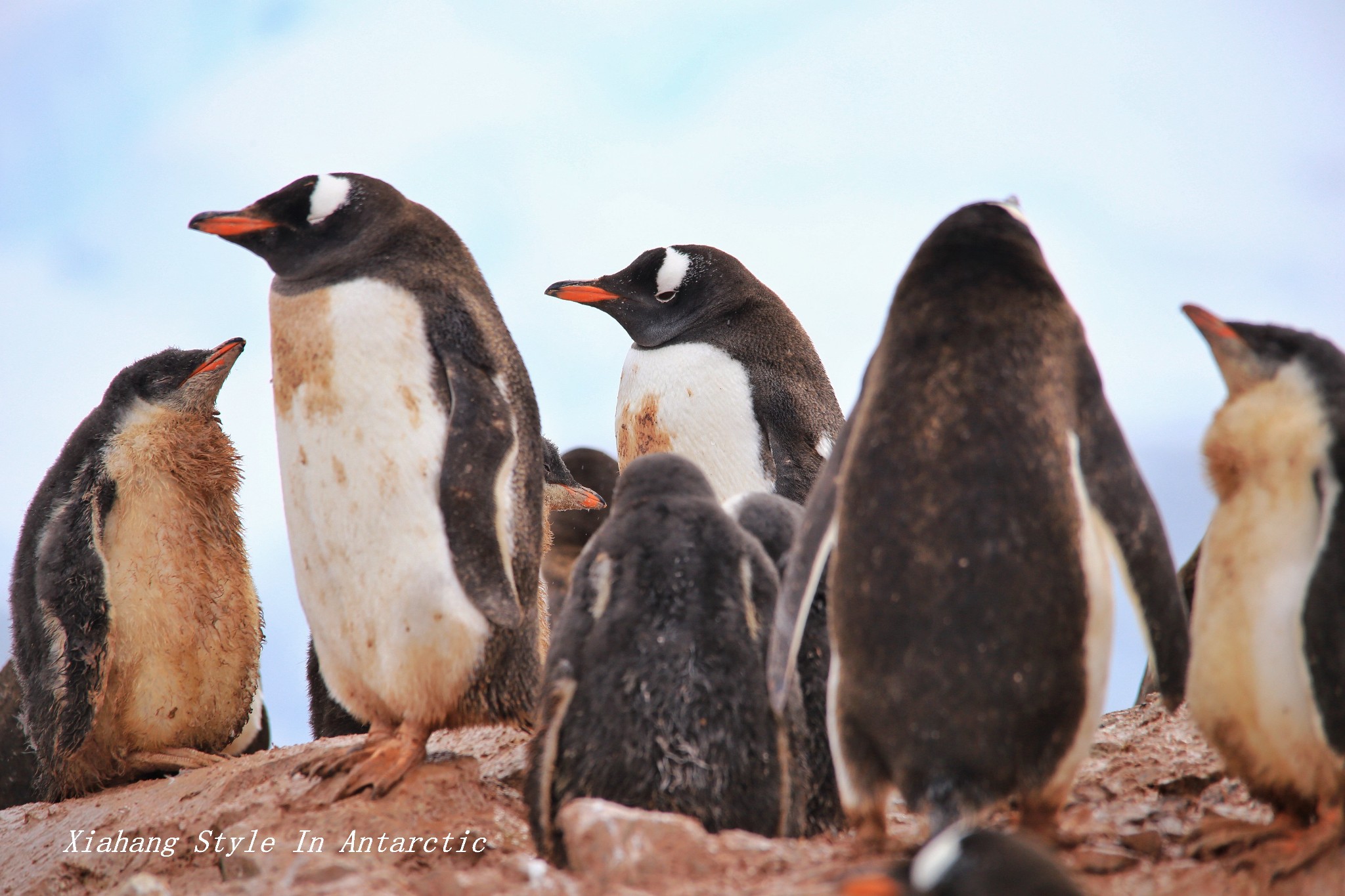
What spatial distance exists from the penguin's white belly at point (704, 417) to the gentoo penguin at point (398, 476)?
156 cm

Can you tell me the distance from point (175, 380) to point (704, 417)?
7.84ft

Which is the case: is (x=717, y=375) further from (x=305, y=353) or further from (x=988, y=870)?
(x=988, y=870)

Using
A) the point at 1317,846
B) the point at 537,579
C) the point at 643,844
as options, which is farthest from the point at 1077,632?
the point at 537,579

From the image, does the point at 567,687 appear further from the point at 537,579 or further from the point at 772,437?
the point at 772,437

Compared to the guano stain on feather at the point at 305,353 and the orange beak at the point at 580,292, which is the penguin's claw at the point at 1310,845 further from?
the orange beak at the point at 580,292

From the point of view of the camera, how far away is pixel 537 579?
432cm

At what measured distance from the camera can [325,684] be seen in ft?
17.0

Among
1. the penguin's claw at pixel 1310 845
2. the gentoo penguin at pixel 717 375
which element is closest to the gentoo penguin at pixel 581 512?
the gentoo penguin at pixel 717 375

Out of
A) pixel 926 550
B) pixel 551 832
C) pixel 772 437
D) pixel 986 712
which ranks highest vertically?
pixel 772 437

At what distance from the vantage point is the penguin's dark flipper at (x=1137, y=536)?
2.84 metres

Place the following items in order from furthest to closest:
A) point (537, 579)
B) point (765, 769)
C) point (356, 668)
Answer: point (537, 579) → point (356, 668) → point (765, 769)

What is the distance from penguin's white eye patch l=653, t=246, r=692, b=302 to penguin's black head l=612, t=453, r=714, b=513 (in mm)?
2647

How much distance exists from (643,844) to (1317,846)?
1.53 meters

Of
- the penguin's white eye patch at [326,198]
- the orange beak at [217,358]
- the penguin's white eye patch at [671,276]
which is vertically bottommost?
the orange beak at [217,358]
